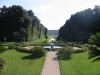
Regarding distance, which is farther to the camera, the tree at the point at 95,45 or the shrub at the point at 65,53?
the shrub at the point at 65,53

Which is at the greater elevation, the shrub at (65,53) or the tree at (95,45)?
the tree at (95,45)

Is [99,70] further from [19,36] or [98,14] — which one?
[98,14]

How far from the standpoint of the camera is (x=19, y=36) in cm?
4150

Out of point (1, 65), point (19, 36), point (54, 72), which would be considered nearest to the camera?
point (1, 65)

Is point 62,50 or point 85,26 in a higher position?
point 85,26

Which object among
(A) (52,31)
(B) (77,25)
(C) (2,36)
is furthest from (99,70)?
(A) (52,31)

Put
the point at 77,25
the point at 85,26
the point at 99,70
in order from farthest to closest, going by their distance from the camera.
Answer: the point at 77,25 < the point at 85,26 < the point at 99,70

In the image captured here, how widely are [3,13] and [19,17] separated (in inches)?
200

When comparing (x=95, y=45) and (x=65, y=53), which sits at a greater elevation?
(x=95, y=45)

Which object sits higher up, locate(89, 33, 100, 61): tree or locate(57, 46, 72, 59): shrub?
locate(89, 33, 100, 61): tree

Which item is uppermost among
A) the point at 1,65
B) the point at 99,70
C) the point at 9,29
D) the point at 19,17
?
the point at 19,17

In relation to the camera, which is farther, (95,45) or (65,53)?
(65,53)

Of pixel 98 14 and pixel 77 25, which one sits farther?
pixel 77 25

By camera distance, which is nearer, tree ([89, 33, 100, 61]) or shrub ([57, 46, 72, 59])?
tree ([89, 33, 100, 61])
